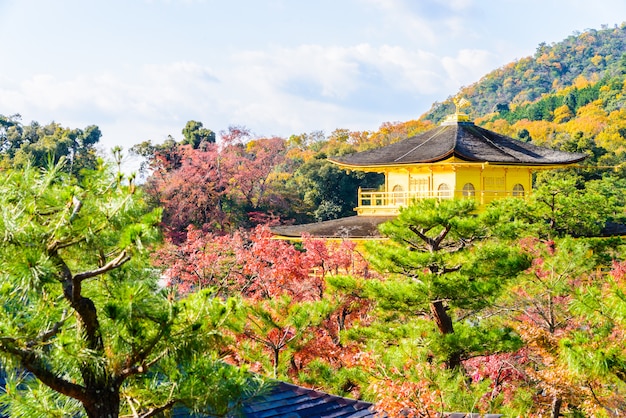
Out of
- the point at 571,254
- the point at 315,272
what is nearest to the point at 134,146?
the point at 315,272

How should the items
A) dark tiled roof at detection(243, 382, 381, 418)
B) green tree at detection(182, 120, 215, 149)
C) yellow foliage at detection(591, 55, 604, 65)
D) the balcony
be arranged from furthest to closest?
yellow foliage at detection(591, 55, 604, 65) < green tree at detection(182, 120, 215, 149) < the balcony < dark tiled roof at detection(243, 382, 381, 418)

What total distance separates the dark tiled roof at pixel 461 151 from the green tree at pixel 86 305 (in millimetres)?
14187

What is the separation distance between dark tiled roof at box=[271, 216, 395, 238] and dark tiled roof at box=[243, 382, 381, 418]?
439 inches

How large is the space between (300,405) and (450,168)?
1352cm

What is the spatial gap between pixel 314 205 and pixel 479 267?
69.9 feet

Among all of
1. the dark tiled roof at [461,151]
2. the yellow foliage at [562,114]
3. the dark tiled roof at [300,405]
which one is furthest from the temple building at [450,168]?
the yellow foliage at [562,114]

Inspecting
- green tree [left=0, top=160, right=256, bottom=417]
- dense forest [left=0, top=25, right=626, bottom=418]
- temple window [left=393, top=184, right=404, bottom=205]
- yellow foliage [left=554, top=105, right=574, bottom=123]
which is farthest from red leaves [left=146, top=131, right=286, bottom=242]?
yellow foliage [left=554, top=105, right=574, bottom=123]

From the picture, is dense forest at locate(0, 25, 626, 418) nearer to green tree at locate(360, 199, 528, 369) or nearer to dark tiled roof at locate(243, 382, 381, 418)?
green tree at locate(360, 199, 528, 369)

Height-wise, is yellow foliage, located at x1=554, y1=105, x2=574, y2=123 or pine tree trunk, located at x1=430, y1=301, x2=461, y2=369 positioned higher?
yellow foliage, located at x1=554, y1=105, x2=574, y2=123

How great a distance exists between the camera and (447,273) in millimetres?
10023

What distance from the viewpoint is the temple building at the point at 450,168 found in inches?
712

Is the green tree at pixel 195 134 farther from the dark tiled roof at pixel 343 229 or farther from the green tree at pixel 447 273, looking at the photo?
the green tree at pixel 447 273

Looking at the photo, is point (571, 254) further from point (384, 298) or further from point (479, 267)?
point (384, 298)

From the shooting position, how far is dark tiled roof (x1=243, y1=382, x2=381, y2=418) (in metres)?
5.66
